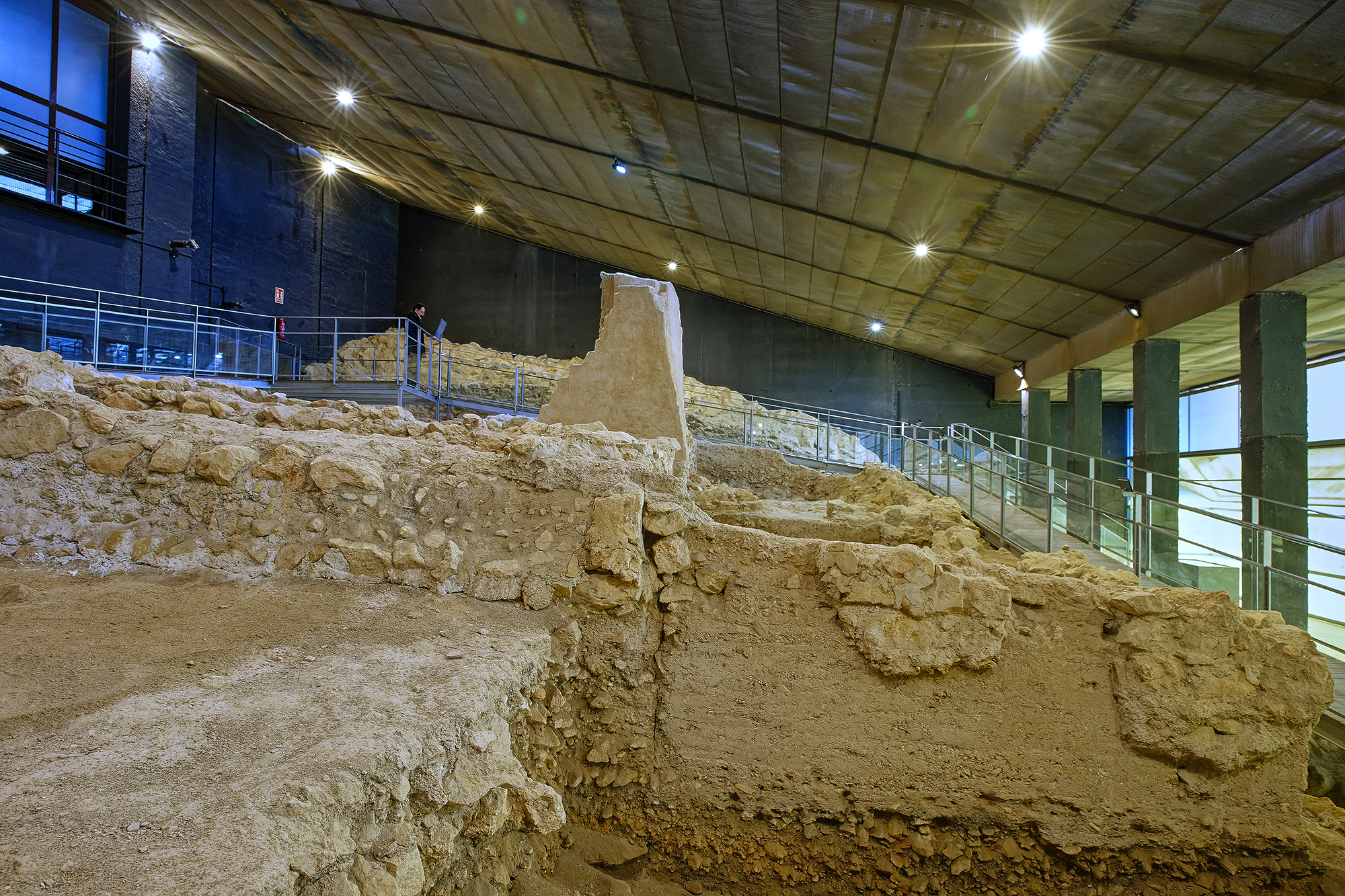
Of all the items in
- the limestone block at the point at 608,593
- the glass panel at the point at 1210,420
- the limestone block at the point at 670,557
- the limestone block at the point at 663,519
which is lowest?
the limestone block at the point at 608,593

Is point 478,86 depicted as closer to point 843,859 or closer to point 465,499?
point 465,499

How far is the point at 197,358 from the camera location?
9.31m

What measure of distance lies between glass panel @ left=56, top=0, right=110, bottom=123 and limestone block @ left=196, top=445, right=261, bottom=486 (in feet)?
37.8

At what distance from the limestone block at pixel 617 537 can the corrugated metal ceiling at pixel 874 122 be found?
426 centimetres

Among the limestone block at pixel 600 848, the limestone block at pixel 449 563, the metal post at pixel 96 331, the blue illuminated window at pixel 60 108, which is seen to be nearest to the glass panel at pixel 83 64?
the blue illuminated window at pixel 60 108

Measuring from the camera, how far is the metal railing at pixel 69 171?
9617mm

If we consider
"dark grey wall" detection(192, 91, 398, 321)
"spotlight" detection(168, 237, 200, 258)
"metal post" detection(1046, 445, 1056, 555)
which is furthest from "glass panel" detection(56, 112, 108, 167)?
"metal post" detection(1046, 445, 1056, 555)

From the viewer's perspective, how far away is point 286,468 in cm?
368

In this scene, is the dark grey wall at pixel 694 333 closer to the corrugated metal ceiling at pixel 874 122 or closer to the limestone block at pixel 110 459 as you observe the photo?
the corrugated metal ceiling at pixel 874 122

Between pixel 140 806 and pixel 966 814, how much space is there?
4.05m

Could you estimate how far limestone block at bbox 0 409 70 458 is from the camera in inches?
136

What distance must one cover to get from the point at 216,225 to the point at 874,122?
13.2 m

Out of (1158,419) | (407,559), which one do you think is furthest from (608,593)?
(1158,419)

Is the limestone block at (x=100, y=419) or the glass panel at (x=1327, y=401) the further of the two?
the glass panel at (x=1327, y=401)
